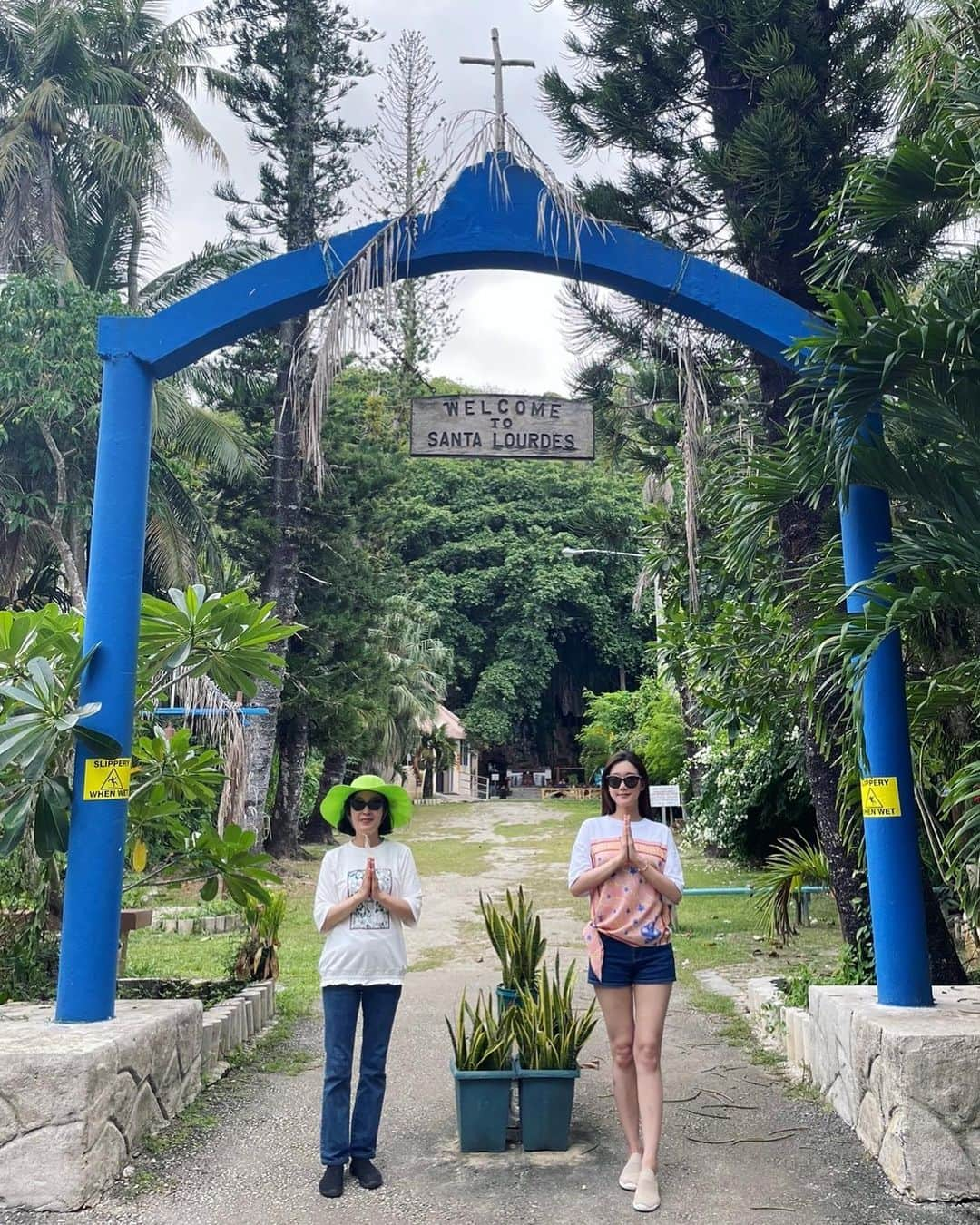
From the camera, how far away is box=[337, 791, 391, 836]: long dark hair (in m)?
4.19

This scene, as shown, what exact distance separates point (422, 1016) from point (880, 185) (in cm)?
569

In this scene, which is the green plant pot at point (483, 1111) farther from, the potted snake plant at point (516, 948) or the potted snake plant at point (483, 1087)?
the potted snake plant at point (516, 948)

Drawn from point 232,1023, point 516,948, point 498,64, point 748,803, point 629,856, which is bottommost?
point 232,1023

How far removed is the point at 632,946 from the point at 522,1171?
39.7 inches

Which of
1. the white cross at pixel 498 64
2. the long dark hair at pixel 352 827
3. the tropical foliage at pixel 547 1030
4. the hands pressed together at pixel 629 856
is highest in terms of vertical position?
the white cross at pixel 498 64

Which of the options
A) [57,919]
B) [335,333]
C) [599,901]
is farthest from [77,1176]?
[335,333]

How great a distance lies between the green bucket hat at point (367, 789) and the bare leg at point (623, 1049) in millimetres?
1004

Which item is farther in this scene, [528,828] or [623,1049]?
[528,828]

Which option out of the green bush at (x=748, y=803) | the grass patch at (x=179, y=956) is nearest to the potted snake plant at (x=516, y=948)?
the grass patch at (x=179, y=956)

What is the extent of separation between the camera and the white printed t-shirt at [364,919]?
3945 millimetres

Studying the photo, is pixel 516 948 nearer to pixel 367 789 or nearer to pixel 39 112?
pixel 367 789

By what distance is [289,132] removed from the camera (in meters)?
15.4

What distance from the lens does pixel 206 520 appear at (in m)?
16.0

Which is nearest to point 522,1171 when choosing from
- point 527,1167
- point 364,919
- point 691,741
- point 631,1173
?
point 527,1167
